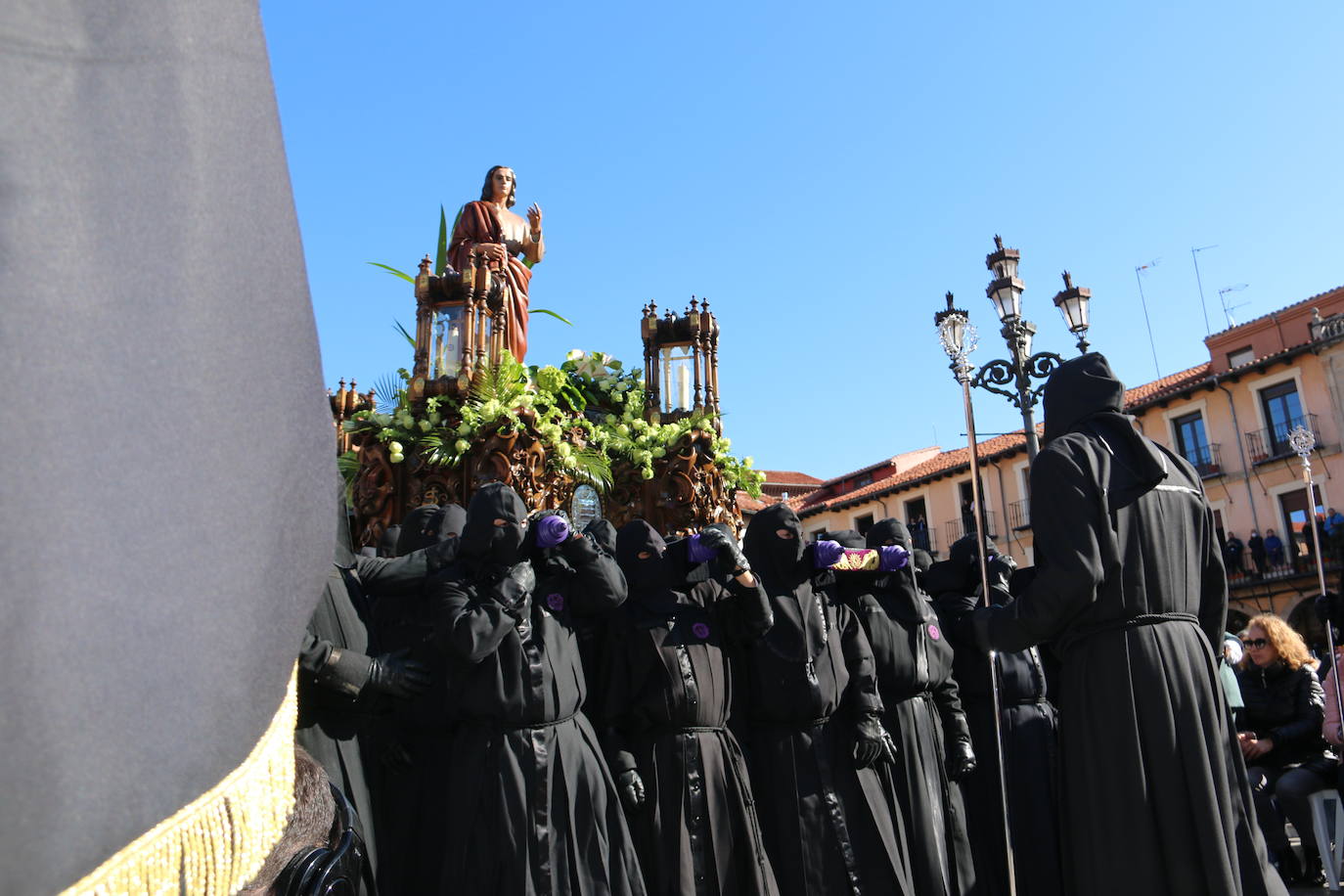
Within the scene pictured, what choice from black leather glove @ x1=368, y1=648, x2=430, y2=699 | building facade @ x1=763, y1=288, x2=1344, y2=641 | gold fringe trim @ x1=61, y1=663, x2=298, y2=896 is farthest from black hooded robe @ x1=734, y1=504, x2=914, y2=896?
building facade @ x1=763, y1=288, x2=1344, y2=641

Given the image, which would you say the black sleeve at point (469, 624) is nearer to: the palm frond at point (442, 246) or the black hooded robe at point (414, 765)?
the black hooded robe at point (414, 765)

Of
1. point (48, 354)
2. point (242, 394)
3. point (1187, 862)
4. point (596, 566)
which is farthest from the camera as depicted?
point (596, 566)

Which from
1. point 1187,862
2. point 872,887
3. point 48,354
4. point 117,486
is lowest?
point 872,887

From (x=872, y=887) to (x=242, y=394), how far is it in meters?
5.15

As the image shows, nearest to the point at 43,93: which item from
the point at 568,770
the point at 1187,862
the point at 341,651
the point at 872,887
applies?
the point at 341,651

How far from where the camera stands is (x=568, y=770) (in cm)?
433

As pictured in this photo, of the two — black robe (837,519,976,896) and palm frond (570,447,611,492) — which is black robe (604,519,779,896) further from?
palm frond (570,447,611,492)

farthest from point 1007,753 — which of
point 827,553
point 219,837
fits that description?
point 219,837

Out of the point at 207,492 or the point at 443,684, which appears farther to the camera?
the point at 443,684

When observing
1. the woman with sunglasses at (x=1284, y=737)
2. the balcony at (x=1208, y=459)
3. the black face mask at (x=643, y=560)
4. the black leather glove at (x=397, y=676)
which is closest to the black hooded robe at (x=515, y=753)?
the black leather glove at (x=397, y=676)

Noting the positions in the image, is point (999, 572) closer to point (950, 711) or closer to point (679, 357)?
point (950, 711)

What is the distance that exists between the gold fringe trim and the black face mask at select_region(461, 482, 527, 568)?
303 cm

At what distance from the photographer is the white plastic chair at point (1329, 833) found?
6.85 meters

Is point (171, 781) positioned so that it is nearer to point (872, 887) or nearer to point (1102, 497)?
point (1102, 497)
